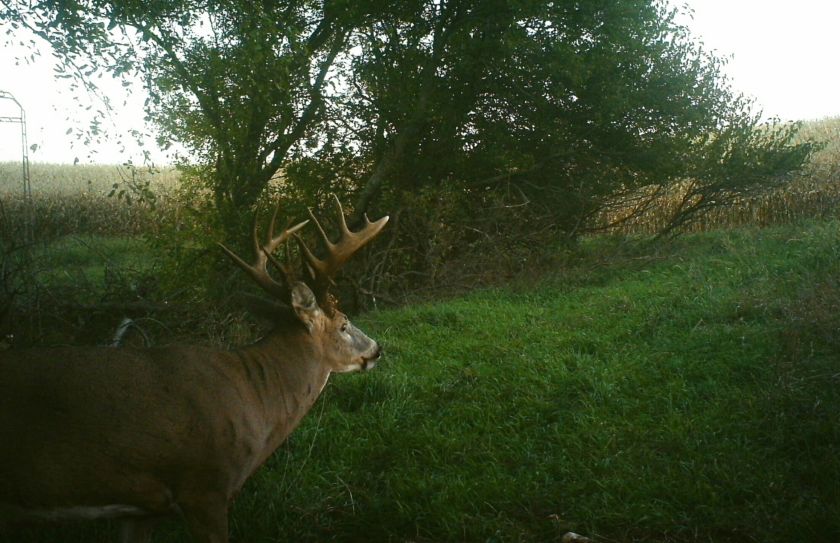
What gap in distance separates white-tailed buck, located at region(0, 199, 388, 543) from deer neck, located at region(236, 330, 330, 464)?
12 millimetres

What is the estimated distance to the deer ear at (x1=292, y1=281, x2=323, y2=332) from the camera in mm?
5387

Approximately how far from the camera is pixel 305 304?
5461mm

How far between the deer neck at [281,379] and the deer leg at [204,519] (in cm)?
51

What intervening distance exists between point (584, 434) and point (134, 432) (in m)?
3.39

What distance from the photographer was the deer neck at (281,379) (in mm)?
4875

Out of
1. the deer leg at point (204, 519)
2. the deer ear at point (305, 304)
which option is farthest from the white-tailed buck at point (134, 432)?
the deer ear at point (305, 304)

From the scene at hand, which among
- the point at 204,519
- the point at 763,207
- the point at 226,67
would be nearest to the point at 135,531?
the point at 204,519

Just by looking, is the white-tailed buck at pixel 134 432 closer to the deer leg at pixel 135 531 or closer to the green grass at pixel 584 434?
the deer leg at pixel 135 531

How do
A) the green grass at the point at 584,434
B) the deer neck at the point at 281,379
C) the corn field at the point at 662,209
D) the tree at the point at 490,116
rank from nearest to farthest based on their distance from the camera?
the deer neck at the point at 281,379 < the green grass at the point at 584,434 < the tree at the point at 490,116 < the corn field at the point at 662,209

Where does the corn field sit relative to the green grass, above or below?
above

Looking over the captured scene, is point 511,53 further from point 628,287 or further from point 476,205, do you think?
point 628,287

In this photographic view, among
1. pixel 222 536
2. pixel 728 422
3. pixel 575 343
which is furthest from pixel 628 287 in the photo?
pixel 222 536

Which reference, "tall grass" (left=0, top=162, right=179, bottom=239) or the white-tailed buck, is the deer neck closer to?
the white-tailed buck

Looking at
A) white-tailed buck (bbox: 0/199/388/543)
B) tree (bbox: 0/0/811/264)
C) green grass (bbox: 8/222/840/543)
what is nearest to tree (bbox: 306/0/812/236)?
tree (bbox: 0/0/811/264)
